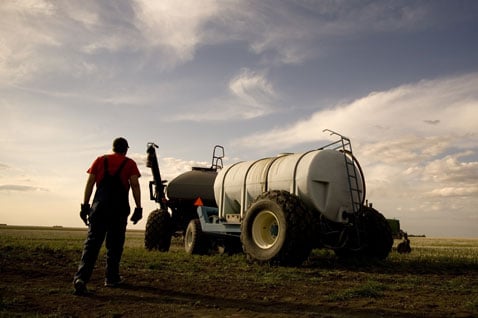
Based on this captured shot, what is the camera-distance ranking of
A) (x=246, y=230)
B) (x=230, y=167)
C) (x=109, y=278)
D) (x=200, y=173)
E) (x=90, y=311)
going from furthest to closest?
(x=200, y=173) → (x=230, y=167) → (x=246, y=230) → (x=109, y=278) → (x=90, y=311)

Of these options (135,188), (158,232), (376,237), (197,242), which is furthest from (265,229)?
(158,232)

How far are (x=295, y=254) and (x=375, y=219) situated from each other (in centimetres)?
344

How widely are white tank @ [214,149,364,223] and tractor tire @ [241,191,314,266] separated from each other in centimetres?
86

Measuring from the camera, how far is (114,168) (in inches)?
243

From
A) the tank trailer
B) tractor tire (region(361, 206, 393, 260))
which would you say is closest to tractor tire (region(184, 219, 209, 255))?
the tank trailer

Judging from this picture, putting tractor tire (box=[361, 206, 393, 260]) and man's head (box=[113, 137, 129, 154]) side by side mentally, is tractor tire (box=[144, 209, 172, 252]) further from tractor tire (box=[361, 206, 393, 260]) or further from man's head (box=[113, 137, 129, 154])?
man's head (box=[113, 137, 129, 154])

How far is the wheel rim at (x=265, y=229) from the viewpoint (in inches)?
384

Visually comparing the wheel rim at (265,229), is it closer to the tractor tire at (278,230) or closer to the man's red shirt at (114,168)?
the tractor tire at (278,230)

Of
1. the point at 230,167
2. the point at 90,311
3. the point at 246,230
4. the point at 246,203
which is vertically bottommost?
the point at 90,311

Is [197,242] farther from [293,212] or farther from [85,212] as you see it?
[85,212]

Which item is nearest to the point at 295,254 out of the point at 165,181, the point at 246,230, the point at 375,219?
the point at 246,230

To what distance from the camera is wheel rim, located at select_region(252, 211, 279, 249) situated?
9758mm

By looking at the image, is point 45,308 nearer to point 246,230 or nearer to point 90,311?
point 90,311

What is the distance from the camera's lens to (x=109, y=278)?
20.2 ft
